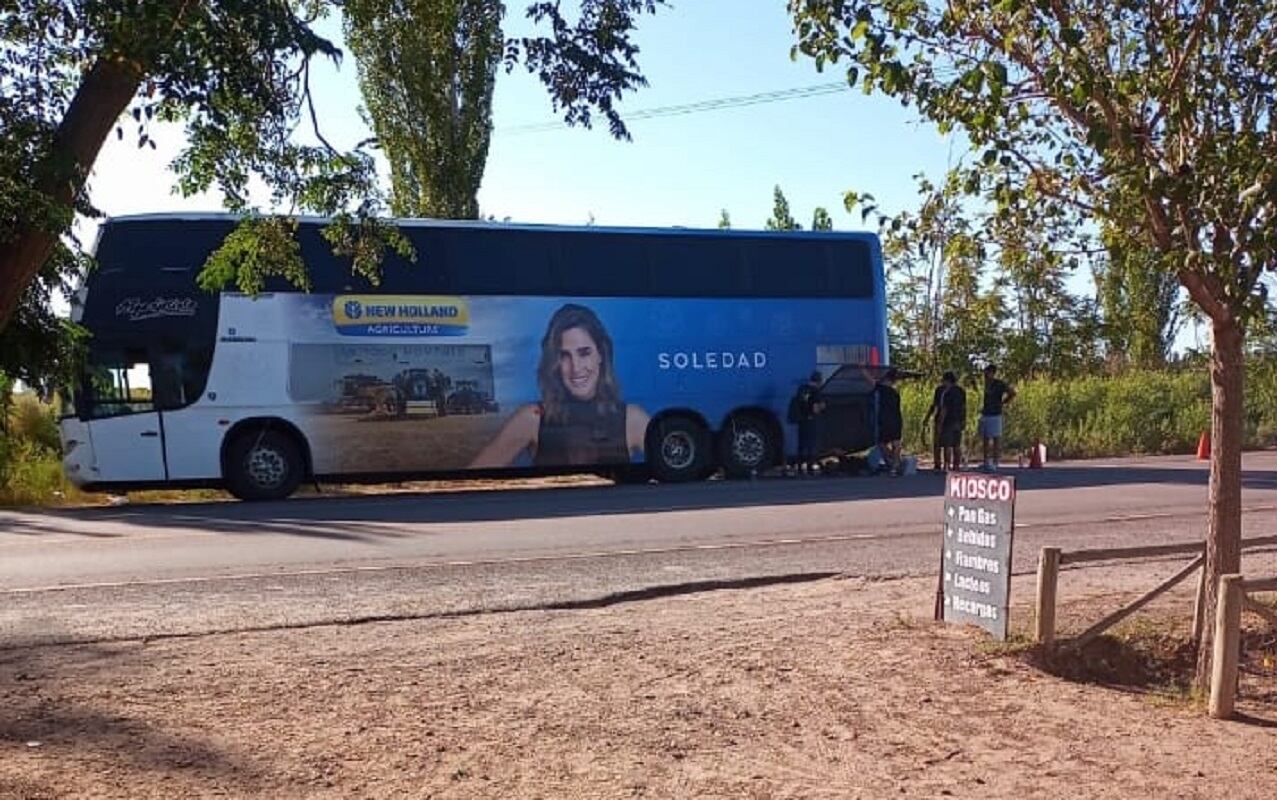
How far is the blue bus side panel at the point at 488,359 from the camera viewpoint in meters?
20.0

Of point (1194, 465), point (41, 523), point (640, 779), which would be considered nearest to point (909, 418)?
point (1194, 465)

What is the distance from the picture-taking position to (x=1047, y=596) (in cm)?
833

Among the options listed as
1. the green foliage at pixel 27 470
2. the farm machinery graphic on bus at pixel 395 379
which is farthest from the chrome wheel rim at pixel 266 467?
the green foliage at pixel 27 470

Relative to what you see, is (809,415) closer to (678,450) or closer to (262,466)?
(678,450)

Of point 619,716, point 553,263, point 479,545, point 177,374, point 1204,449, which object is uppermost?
point 553,263

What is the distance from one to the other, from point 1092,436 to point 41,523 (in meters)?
21.4

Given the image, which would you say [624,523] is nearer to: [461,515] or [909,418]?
[461,515]

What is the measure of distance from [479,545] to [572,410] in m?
8.13

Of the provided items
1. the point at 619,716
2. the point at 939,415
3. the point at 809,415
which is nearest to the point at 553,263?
the point at 809,415

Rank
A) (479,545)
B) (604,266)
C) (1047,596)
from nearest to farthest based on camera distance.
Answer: (1047,596) < (479,545) < (604,266)

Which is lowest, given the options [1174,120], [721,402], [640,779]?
[640,779]

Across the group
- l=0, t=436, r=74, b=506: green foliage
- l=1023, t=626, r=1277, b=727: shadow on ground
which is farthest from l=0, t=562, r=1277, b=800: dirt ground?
l=0, t=436, r=74, b=506: green foliage

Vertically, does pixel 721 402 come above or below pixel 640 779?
above

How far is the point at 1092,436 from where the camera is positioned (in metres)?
30.2
